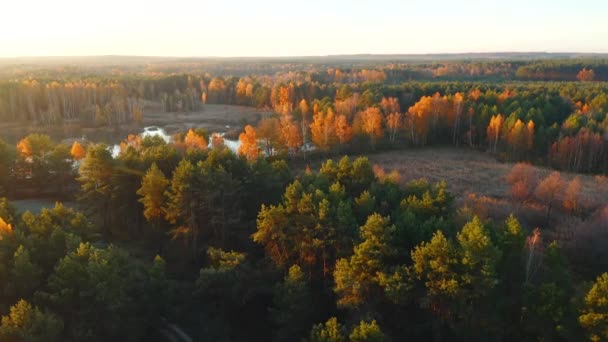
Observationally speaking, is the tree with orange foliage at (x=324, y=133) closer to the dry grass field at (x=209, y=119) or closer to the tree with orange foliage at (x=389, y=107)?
the tree with orange foliage at (x=389, y=107)

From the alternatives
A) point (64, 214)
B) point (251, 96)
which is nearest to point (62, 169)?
point (64, 214)

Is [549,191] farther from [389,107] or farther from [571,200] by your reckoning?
[389,107]

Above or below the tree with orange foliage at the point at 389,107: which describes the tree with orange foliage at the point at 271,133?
below

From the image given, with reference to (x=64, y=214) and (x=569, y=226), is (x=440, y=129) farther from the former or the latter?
(x=64, y=214)

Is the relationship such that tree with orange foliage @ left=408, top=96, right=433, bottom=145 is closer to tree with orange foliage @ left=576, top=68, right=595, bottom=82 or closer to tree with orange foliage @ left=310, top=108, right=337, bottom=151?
tree with orange foliage @ left=310, top=108, right=337, bottom=151

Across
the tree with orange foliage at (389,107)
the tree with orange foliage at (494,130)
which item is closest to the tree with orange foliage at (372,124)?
the tree with orange foliage at (389,107)

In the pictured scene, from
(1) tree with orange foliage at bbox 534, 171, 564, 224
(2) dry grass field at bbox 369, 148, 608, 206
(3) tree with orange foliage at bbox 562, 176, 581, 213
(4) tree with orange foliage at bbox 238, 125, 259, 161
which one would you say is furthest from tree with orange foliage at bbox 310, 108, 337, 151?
(3) tree with orange foliage at bbox 562, 176, 581, 213
